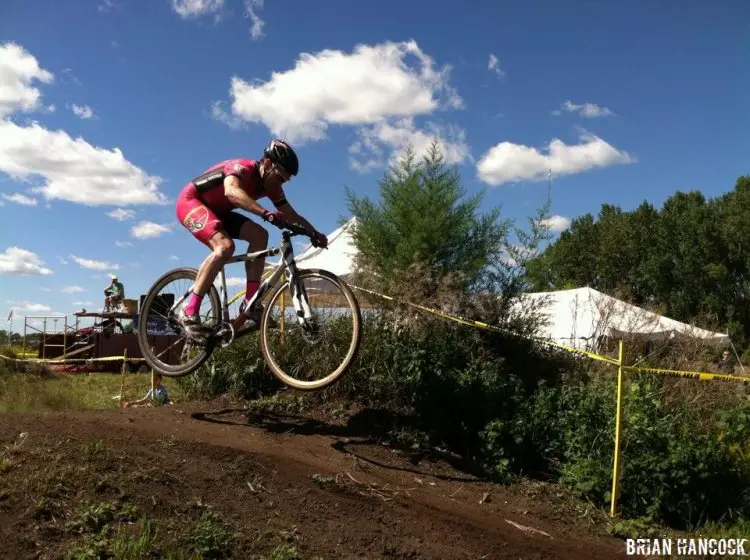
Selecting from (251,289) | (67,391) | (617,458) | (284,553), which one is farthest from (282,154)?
(67,391)

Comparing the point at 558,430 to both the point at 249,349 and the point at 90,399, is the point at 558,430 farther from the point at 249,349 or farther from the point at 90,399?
the point at 90,399

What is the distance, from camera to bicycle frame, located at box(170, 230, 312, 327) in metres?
5.45

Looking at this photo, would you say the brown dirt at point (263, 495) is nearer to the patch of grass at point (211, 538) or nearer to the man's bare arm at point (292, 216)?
the patch of grass at point (211, 538)

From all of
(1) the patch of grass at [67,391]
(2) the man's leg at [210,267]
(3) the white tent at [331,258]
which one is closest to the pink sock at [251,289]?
(2) the man's leg at [210,267]

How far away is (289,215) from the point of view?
19.4 ft

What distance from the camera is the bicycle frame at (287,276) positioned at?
545 centimetres

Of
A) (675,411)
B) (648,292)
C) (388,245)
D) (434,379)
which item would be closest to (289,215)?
(434,379)

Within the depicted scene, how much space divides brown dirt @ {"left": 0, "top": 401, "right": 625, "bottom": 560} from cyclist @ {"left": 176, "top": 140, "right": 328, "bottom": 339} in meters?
1.27

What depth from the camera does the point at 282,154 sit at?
5.55 meters

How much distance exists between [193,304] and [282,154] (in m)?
1.67

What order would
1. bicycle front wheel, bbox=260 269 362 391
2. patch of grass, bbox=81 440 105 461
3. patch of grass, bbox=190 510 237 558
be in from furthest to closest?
bicycle front wheel, bbox=260 269 362 391 → patch of grass, bbox=81 440 105 461 → patch of grass, bbox=190 510 237 558

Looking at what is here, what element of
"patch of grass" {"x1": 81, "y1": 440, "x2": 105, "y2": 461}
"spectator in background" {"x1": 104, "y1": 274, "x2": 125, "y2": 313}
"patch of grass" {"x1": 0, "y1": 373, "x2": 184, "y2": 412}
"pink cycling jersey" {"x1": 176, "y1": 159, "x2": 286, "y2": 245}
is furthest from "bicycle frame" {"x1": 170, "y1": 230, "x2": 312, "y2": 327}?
"spectator in background" {"x1": 104, "y1": 274, "x2": 125, "y2": 313}

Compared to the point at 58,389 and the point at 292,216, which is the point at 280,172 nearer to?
the point at 292,216

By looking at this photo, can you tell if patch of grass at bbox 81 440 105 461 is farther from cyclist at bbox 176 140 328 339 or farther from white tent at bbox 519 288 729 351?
white tent at bbox 519 288 729 351
